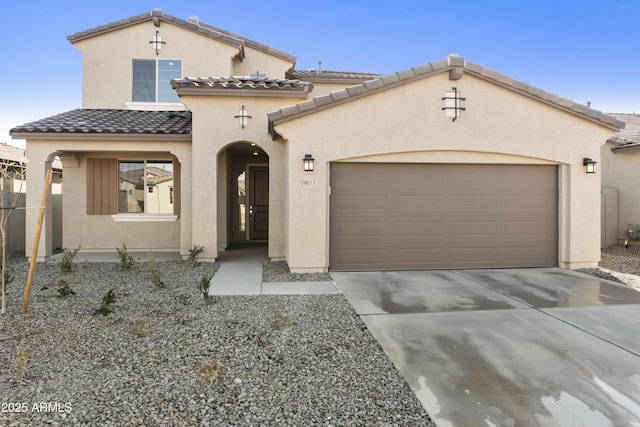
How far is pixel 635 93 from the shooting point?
81.7ft

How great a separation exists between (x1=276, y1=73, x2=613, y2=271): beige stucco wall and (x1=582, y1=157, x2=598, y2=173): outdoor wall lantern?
0.33ft

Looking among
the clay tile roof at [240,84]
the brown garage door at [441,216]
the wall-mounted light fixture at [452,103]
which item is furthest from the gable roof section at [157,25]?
the wall-mounted light fixture at [452,103]

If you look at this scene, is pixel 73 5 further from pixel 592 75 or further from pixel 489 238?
pixel 592 75

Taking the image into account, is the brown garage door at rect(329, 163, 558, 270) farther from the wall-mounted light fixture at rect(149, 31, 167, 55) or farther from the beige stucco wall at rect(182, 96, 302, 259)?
the wall-mounted light fixture at rect(149, 31, 167, 55)

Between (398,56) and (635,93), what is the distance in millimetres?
15557

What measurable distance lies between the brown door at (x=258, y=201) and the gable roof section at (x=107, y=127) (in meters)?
3.69

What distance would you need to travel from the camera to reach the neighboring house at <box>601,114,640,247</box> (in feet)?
41.6

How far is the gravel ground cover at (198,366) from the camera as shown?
10.1ft

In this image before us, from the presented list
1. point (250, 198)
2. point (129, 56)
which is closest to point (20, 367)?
point (250, 198)

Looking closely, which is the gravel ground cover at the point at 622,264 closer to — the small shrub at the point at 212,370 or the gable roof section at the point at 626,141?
the gable roof section at the point at 626,141

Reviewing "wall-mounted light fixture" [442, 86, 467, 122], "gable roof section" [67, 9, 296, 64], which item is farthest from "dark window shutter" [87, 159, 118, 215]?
"wall-mounted light fixture" [442, 86, 467, 122]

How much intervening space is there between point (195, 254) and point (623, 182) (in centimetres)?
1419

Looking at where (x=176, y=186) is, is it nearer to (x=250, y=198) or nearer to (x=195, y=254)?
(x=195, y=254)

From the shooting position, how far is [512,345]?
4.49 meters
